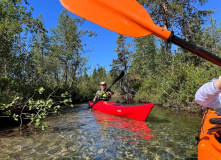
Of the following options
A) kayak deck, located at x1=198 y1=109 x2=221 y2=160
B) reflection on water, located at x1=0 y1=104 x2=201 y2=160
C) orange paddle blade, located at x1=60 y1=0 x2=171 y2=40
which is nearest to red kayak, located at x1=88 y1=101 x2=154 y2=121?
reflection on water, located at x1=0 y1=104 x2=201 y2=160

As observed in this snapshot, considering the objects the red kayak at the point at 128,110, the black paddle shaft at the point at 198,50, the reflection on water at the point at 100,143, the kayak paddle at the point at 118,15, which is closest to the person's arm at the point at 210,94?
the black paddle shaft at the point at 198,50

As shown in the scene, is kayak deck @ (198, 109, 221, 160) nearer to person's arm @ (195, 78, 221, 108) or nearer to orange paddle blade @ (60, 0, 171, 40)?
person's arm @ (195, 78, 221, 108)

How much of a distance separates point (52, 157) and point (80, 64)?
16905 millimetres

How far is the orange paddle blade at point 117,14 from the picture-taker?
182 cm

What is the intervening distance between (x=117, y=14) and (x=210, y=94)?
4.53ft

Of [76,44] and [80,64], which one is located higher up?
[76,44]

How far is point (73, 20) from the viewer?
59.4 ft

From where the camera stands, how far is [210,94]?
1.65 m

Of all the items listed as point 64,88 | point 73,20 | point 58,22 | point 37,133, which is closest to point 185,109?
point 37,133

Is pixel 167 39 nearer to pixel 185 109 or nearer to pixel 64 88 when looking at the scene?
pixel 185 109

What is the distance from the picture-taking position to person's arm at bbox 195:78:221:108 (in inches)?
60.9

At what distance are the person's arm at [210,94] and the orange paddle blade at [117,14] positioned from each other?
0.82m

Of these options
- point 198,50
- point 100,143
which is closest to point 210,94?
point 198,50

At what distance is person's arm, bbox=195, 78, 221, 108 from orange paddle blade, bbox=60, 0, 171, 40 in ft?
2.68
